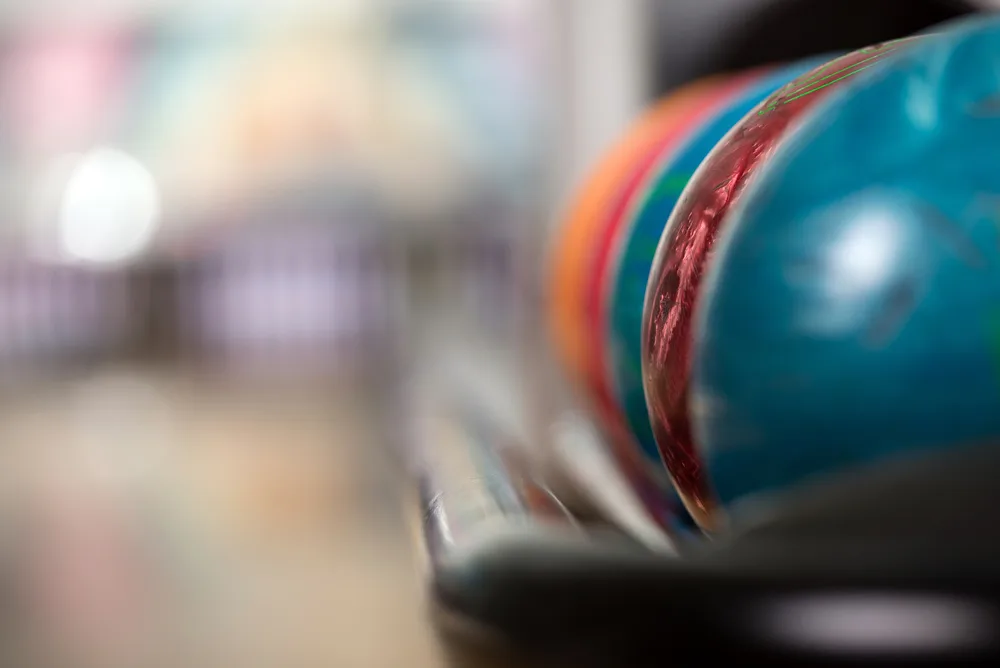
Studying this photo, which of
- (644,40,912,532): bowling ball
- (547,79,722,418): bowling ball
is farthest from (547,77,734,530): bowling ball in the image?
(644,40,912,532): bowling ball

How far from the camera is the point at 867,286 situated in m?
0.37

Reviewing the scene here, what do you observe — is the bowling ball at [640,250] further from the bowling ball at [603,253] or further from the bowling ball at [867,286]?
the bowling ball at [867,286]

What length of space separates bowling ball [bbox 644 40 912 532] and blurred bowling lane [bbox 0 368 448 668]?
0.51 ft

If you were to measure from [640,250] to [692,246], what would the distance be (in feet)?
0.56

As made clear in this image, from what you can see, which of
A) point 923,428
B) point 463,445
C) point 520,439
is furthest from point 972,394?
point 520,439

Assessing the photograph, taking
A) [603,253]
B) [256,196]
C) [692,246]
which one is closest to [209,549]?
[603,253]

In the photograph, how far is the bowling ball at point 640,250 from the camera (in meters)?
0.55

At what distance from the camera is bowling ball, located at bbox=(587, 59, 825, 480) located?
547 millimetres

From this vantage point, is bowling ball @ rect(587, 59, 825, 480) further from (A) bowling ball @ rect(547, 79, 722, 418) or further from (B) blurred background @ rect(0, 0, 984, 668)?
(B) blurred background @ rect(0, 0, 984, 668)

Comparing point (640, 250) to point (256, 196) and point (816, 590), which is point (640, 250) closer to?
point (816, 590)

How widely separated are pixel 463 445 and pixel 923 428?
0.56 meters

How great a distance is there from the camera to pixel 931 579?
33 centimetres

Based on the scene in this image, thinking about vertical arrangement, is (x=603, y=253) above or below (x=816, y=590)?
above

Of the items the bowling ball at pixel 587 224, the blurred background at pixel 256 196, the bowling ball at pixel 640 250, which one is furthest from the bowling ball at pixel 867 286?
the blurred background at pixel 256 196
